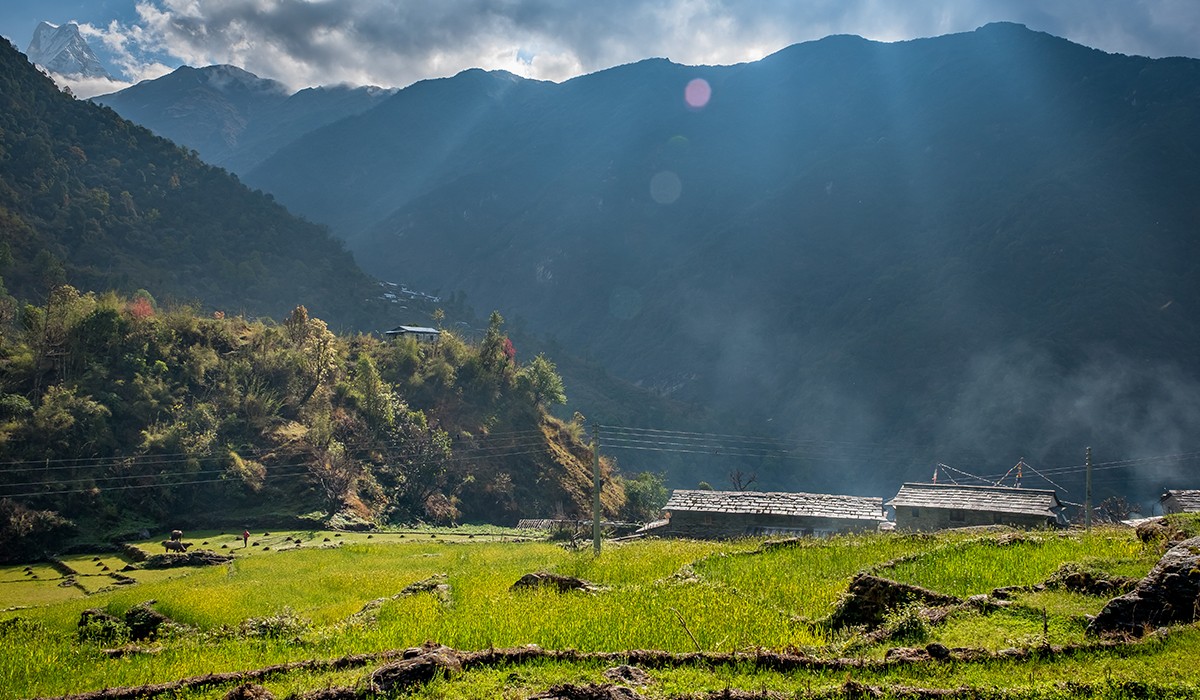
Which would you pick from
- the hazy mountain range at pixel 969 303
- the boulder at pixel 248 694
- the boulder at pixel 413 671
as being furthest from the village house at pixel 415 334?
the boulder at pixel 248 694

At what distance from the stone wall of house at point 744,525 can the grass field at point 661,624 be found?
14792mm

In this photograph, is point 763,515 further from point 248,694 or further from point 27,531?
point 27,531

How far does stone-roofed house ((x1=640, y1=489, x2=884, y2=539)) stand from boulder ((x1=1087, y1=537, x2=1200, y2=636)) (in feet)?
90.7

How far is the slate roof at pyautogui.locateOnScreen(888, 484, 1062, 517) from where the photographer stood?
35.0 meters

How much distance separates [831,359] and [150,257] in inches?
4364

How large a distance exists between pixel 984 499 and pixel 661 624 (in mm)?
29918

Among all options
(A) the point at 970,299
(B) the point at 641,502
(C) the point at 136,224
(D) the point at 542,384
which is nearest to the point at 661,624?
(B) the point at 641,502

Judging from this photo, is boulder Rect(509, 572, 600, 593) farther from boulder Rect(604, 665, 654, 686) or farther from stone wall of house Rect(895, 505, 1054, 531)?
stone wall of house Rect(895, 505, 1054, 531)

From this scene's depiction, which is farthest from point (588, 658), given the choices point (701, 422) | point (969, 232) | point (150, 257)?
point (969, 232)

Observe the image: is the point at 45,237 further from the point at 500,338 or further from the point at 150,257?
the point at 500,338

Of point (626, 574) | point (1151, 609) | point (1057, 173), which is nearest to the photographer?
point (1151, 609)

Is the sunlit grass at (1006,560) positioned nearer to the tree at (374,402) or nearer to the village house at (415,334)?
the tree at (374,402)

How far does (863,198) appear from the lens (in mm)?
188000

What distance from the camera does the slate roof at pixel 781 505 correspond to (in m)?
37.9
